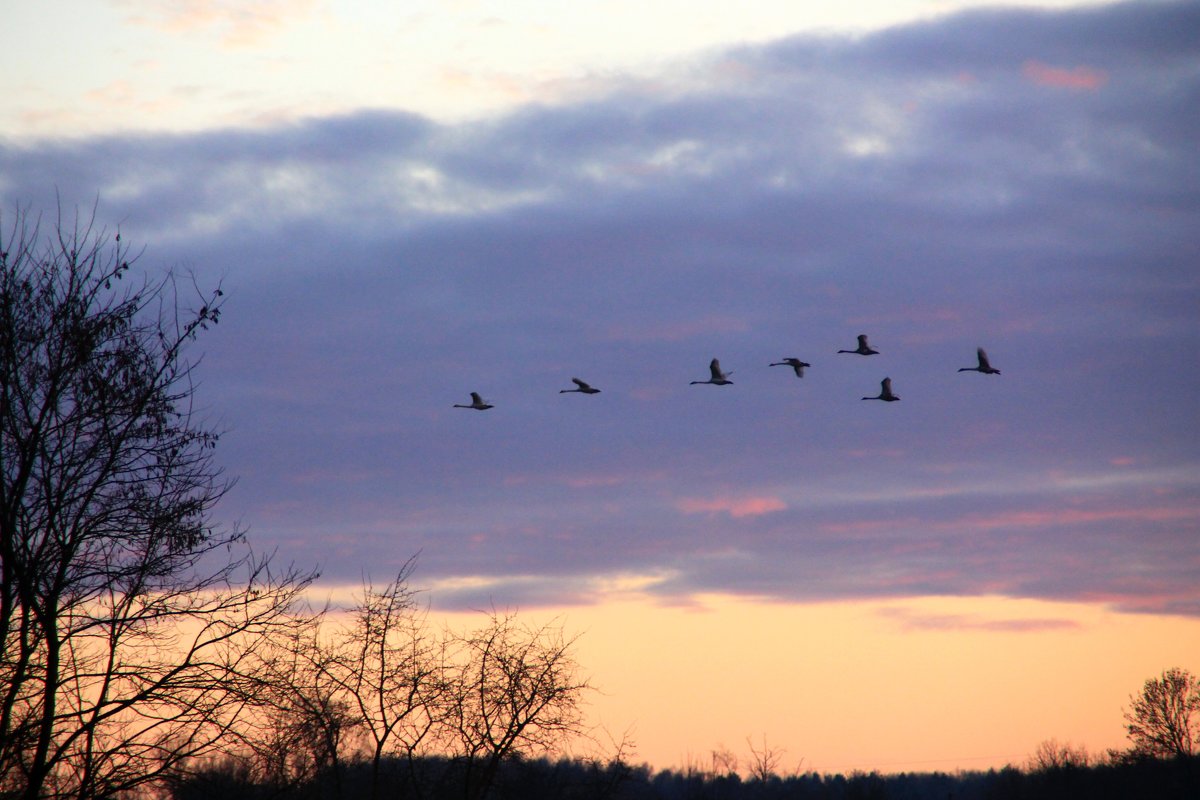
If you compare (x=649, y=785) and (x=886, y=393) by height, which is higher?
(x=886, y=393)

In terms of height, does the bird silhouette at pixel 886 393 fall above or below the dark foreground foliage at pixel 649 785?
above

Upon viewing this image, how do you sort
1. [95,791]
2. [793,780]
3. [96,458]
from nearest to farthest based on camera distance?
1. [95,791]
2. [96,458]
3. [793,780]

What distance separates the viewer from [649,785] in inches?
4811

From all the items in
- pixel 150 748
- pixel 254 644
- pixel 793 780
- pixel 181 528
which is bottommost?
pixel 793 780

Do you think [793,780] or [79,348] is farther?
[793,780]

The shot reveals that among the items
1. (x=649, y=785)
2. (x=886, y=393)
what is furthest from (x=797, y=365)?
(x=649, y=785)

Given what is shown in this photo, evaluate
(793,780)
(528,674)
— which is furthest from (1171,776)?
(528,674)

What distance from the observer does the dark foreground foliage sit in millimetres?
34000

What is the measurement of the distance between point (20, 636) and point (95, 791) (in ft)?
8.04

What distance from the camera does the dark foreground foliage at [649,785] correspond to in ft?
112

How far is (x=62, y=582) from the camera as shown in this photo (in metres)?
19.7

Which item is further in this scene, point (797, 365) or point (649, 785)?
point (649, 785)

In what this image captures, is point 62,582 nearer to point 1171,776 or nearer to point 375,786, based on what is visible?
point 375,786

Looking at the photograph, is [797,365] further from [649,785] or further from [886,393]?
[649,785]
